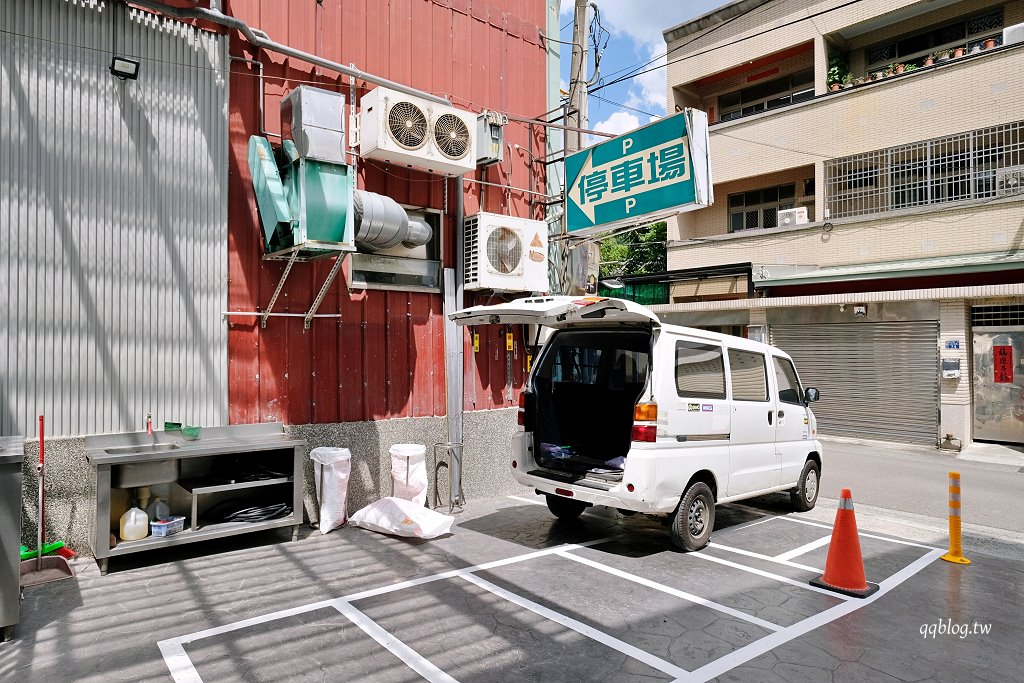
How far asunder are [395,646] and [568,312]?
10.2 ft

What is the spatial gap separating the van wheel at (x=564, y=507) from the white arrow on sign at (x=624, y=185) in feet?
11.1

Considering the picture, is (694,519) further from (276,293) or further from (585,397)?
(276,293)

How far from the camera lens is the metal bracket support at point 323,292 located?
6.45 m

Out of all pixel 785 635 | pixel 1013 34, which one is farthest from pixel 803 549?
pixel 1013 34

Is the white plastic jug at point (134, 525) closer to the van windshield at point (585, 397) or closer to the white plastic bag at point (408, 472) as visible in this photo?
the white plastic bag at point (408, 472)

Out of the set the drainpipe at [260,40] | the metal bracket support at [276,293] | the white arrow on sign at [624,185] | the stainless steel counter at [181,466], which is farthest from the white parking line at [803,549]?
the drainpipe at [260,40]

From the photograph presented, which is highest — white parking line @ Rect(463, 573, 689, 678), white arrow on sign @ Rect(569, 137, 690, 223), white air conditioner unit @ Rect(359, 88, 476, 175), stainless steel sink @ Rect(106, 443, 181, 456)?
white air conditioner unit @ Rect(359, 88, 476, 175)

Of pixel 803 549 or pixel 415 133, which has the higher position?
pixel 415 133

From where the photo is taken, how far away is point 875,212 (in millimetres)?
15766

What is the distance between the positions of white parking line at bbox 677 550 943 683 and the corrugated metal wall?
493cm

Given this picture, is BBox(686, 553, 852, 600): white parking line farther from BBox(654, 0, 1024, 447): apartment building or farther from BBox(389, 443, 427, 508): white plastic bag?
BBox(654, 0, 1024, 447): apartment building

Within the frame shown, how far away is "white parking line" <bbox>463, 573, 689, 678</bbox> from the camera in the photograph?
3.83 metres

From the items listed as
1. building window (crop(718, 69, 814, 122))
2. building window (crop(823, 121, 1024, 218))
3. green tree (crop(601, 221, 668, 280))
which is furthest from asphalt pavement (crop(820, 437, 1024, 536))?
green tree (crop(601, 221, 668, 280))

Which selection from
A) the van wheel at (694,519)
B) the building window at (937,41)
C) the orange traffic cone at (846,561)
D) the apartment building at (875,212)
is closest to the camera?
the orange traffic cone at (846,561)
